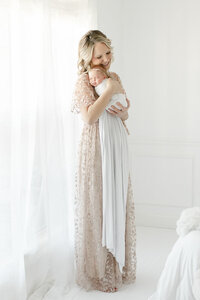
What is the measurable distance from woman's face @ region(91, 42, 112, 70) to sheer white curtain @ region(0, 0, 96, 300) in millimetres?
262

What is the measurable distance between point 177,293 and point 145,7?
2887mm

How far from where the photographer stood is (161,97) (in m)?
4.27

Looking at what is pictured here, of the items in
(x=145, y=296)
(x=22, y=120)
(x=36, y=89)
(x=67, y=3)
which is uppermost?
(x=67, y=3)

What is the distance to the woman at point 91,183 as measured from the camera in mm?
2791

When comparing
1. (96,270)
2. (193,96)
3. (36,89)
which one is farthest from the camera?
(193,96)

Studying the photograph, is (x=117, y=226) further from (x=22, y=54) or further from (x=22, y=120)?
(x=22, y=54)

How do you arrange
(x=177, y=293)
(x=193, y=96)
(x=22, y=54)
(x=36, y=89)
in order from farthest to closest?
(x=193, y=96) → (x=36, y=89) → (x=22, y=54) → (x=177, y=293)

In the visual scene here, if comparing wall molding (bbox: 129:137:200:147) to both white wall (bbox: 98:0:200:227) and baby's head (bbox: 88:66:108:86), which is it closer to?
white wall (bbox: 98:0:200:227)

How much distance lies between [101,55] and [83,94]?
282 millimetres

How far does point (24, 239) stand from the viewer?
8.46 ft

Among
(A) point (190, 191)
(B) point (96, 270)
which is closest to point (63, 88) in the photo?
(B) point (96, 270)

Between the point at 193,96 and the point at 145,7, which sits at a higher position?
the point at 145,7

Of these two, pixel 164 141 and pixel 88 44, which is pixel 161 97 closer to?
pixel 164 141

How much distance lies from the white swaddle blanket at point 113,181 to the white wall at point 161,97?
146 cm
